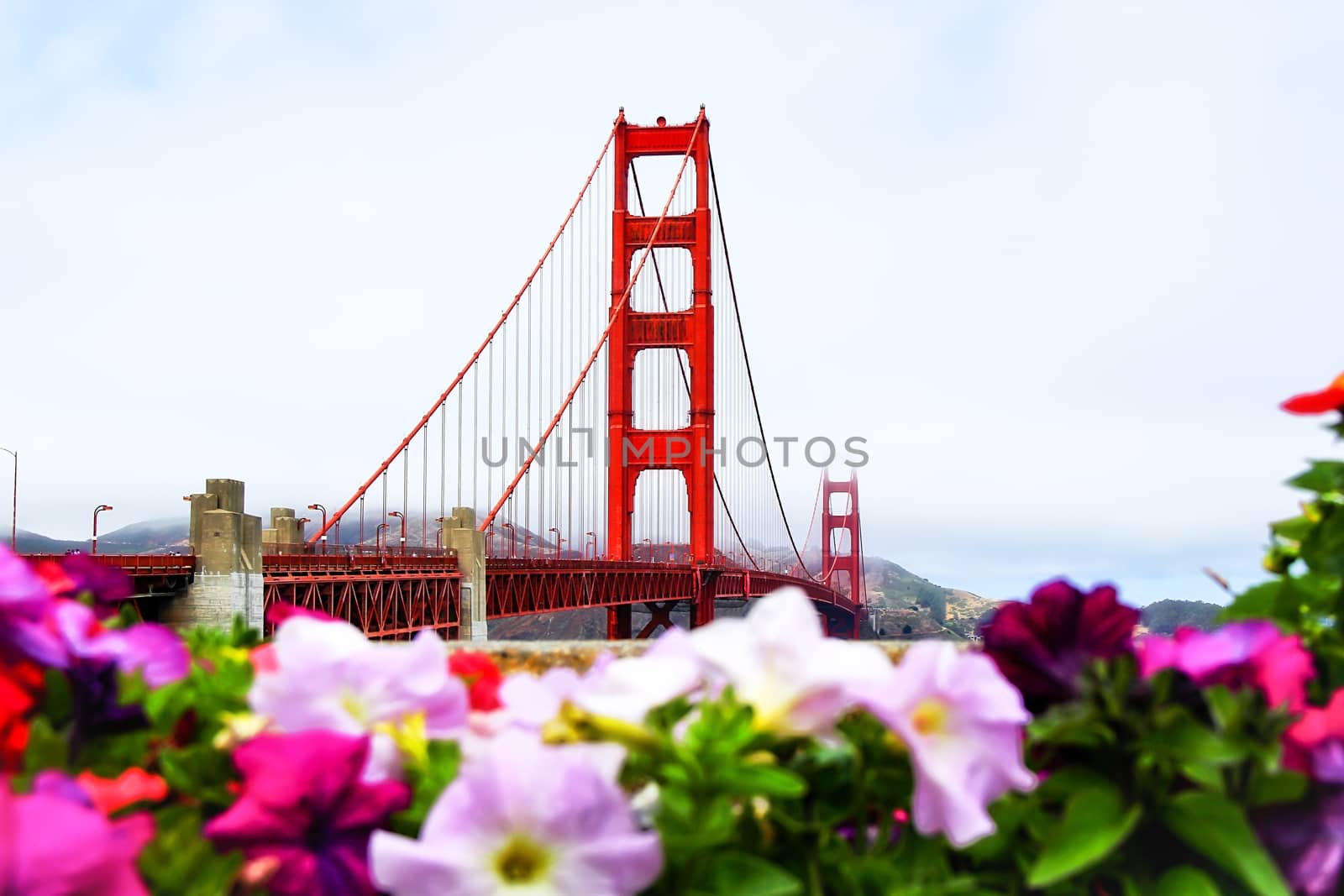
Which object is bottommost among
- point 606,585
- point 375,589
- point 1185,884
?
point 606,585

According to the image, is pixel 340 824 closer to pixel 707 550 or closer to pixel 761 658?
pixel 761 658

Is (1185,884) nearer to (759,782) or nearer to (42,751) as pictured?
(759,782)

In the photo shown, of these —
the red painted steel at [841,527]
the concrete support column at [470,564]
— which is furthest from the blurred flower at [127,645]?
the red painted steel at [841,527]

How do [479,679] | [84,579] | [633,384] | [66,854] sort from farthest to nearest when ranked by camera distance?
[633,384], [84,579], [479,679], [66,854]

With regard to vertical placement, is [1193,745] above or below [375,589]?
above

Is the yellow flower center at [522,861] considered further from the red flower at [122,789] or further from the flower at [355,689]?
the red flower at [122,789]

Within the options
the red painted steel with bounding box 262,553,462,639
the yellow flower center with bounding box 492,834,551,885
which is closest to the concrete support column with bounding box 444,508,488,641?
the red painted steel with bounding box 262,553,462,639

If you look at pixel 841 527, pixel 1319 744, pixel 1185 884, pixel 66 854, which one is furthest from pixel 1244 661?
pixel 841 527

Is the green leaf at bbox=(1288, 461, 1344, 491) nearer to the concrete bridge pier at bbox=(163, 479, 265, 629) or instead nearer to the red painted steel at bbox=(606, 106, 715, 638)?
the concrete bridge pier at bbox=(163, 479, 265, 629)
